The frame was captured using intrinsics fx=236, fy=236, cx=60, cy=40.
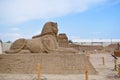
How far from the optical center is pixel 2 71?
13.2 m

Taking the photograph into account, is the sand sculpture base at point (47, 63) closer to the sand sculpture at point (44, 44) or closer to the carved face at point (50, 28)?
the sand sculpture at point (44, 44)

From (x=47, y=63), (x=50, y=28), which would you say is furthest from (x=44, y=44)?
(x=47, y=63)

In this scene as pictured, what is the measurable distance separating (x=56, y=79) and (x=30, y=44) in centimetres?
386

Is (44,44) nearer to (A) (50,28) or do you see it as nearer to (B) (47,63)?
(A) (50,28)

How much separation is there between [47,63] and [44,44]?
1.38 m

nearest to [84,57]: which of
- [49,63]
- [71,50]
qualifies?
[71,50]

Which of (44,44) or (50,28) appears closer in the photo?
(44,44)

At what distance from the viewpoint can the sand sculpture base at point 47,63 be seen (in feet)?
40.8

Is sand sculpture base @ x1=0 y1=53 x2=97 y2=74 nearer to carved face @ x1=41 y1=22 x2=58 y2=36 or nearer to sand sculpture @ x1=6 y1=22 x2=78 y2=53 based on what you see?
sand sculpture @ x1=6 y1=22 x2=78 y2=53

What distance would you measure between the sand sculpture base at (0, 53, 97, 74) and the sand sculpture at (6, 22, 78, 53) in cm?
66

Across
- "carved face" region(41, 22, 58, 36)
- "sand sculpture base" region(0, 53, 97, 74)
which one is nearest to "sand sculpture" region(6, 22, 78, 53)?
"carved face" region(41, 22, 58, 36)

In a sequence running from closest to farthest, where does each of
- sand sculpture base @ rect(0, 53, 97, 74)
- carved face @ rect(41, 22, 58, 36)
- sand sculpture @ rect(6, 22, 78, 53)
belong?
sand sculpture base @ rect(0, 53, 97, 74)
sand sculpture @ rect(6, 22, 78, 53)
carved face @ rect(41, 22, 58, 36)

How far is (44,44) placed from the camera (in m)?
13.6

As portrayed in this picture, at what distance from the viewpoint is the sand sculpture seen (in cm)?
1356
